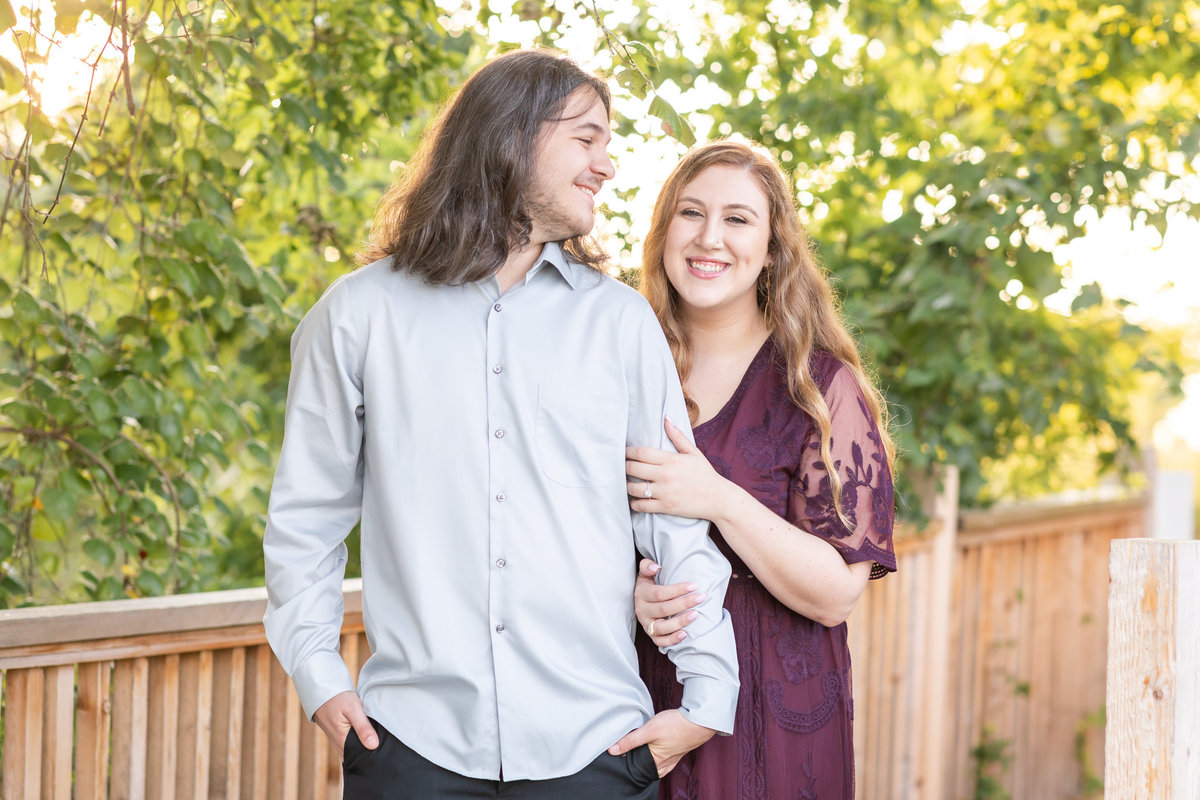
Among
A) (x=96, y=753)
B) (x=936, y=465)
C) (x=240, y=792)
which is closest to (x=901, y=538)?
(x=936, y=465)

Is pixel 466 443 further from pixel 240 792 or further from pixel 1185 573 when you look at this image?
pixel 240 792

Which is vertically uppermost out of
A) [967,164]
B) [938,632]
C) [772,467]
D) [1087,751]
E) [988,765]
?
[967,164]

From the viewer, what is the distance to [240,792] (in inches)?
92.3

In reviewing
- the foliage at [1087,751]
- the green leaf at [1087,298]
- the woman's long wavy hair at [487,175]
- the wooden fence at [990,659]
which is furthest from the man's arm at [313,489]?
the foliage at [1087,751]

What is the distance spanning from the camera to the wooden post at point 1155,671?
1453 mm

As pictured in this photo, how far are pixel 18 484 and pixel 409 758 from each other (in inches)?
55.0

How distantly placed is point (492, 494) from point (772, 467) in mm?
627

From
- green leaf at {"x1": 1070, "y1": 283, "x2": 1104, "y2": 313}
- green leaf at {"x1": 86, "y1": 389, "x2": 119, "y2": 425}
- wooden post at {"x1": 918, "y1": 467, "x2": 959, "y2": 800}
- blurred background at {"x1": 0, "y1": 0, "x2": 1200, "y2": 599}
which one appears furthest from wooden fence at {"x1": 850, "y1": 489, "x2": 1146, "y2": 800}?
green leaf at {"x1": 86, "y1": 389, "x2": 119, "y2": 425}

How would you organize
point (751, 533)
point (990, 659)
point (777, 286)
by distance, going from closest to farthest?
point (751, 533) < point (777, 286) < point (990, 659)

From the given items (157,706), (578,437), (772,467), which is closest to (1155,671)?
(772,467)

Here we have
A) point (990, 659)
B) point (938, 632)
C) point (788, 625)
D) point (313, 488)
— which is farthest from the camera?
point (990, 659)

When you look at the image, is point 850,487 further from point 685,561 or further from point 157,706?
point 157,706

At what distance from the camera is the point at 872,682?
145 inches

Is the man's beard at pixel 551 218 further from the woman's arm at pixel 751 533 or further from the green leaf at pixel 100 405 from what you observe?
the green leaf at pixel 100 405
